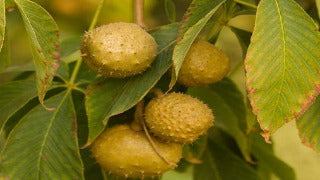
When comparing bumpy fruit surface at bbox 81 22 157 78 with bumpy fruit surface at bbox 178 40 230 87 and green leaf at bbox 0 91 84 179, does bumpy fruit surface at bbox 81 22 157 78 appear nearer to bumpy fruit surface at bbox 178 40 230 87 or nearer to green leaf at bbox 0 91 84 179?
bumpy fruit surface at bbox 178 40 230 87

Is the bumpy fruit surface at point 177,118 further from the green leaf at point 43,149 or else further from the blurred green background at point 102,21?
the blurred green background at point 102,21

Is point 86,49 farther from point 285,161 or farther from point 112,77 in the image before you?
point 285,161

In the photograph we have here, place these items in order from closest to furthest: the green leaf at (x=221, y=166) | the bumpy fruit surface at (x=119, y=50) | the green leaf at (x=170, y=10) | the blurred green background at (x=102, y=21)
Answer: the bumpy fruit surface at (x=119, y=50) < the green leaf at (x=170, y=10) < the green leaf at (x=221, y=166) < the blurred green background at (x=102, y=21)

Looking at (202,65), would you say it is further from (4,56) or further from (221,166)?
(221,166)

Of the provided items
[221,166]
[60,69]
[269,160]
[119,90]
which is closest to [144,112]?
[119,90]

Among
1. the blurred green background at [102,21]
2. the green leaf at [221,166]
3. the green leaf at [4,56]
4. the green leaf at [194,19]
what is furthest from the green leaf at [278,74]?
the blurred green background at [102,21]

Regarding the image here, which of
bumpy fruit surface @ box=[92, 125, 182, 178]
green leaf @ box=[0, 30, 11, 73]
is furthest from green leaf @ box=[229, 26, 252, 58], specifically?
green leaf @ box=[0, 30, 11, 73]
